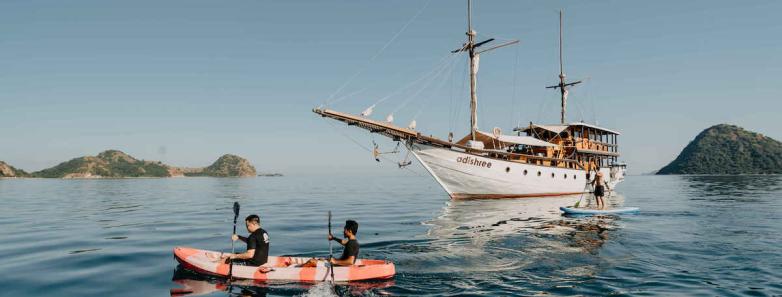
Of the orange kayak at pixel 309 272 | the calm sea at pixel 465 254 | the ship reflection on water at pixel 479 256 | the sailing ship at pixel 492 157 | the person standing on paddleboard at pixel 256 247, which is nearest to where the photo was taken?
the calm sea at pixel 465 254

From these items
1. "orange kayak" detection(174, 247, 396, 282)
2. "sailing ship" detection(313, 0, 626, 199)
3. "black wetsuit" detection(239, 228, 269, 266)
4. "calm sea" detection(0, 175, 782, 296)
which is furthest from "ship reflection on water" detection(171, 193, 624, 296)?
"sailing ship" detection(313, 0, 626, 199)

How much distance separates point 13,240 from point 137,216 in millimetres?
9464

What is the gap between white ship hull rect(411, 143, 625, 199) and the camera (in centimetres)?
3559

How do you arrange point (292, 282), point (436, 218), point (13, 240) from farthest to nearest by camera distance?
point (436, 218)
point (13, 240)
point (292, 282)

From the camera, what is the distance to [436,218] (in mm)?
24141

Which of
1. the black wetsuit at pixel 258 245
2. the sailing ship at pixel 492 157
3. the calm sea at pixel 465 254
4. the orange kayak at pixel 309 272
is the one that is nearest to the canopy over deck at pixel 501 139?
the sailing ship at pixel 492 157

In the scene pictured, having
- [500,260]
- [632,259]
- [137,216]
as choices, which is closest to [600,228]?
[632,259]

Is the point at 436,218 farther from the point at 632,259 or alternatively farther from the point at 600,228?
the point at 632,259

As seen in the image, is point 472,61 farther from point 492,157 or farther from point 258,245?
point 258,245

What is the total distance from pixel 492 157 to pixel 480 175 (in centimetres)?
231

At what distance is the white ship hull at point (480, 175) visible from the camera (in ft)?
117

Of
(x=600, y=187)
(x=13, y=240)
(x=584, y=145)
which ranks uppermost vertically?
(x=584, y=145)

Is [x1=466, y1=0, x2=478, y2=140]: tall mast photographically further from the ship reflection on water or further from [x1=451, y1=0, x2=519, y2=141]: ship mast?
the ship reflection on water

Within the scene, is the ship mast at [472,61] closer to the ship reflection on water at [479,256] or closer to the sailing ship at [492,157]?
the sailing ship at [492,157]
